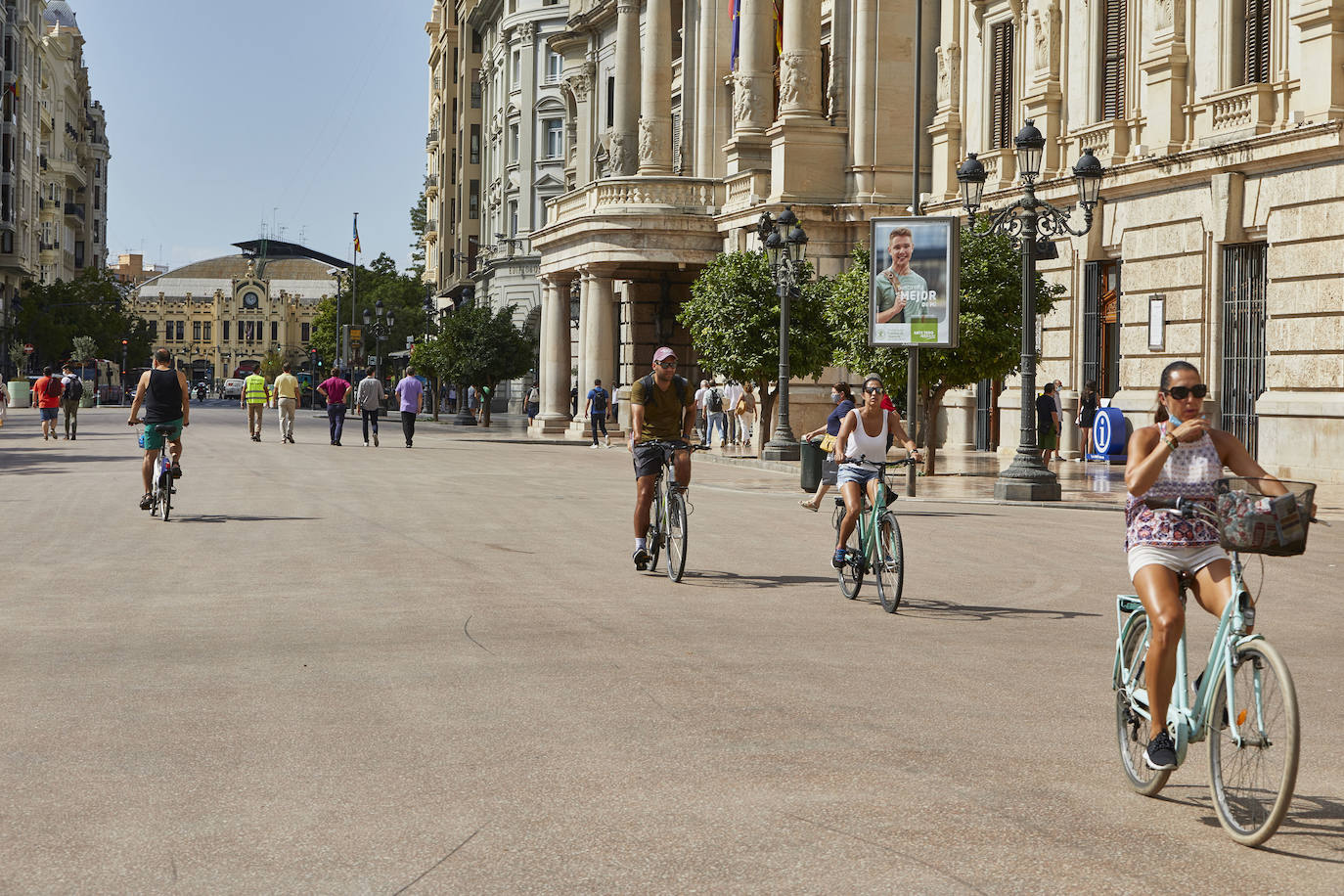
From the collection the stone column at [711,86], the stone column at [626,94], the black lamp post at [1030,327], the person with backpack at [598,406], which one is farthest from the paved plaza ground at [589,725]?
the stone column at [626,94]

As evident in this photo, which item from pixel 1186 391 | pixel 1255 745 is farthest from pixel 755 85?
pixel 1255 745

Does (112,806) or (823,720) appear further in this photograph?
(823,720)

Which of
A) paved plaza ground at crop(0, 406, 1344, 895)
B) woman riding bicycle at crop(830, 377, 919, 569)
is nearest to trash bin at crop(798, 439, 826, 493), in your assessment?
paved plaza ground at crop(0, 406, 1344, 895)

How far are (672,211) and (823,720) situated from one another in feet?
121

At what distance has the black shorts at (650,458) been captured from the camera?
44.3 ft

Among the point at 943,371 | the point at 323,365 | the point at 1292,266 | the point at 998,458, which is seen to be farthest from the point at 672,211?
the point at 323,365

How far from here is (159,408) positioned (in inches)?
701

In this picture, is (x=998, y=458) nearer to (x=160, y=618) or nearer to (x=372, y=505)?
(x=372, y=505)

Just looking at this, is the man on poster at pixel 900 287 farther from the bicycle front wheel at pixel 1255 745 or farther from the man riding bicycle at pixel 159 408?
the bicycle front wheel at pixel 1255 745

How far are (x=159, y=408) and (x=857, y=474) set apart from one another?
8356mm

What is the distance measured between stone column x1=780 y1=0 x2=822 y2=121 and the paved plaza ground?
2595 cm

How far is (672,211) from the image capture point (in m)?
43.6

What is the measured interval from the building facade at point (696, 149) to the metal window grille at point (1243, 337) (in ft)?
19.7

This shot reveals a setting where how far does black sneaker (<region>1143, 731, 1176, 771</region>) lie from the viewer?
5902 mm
